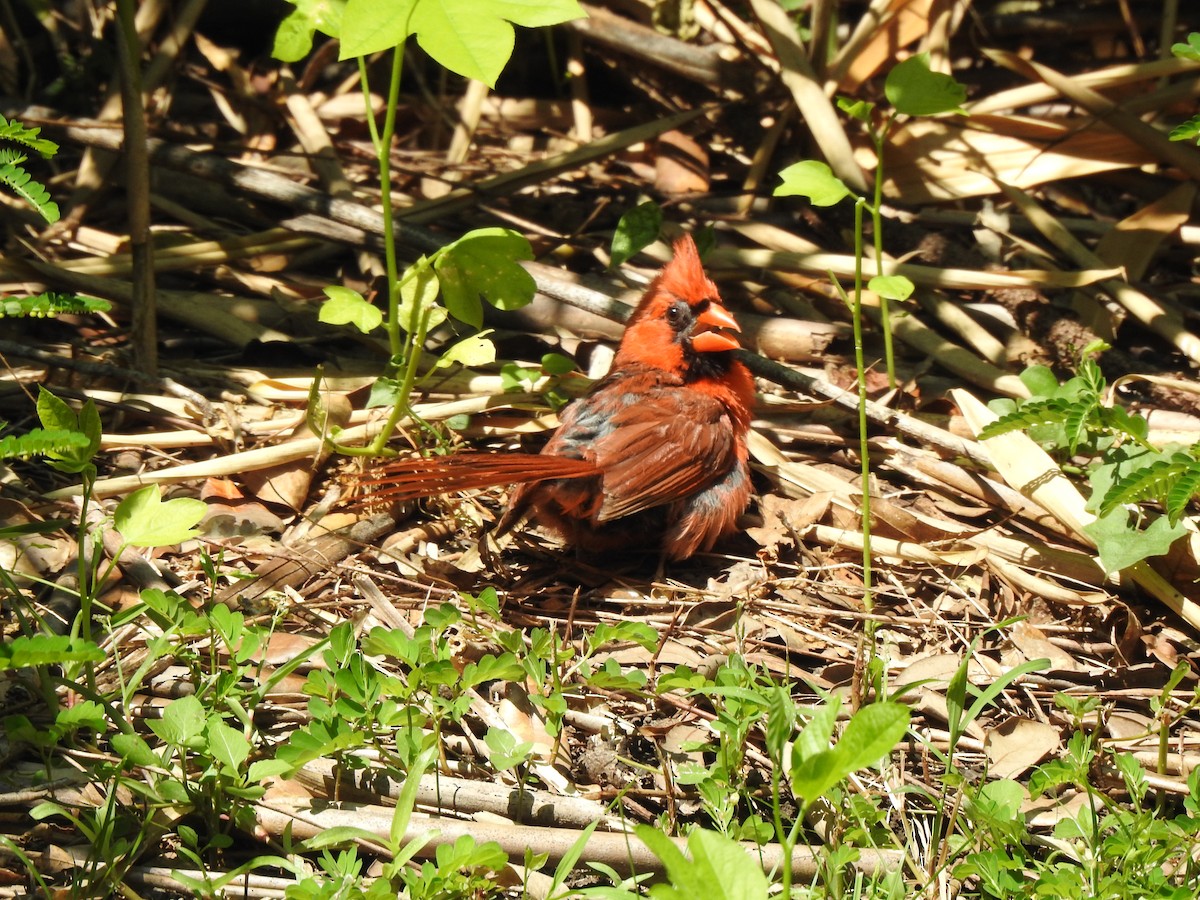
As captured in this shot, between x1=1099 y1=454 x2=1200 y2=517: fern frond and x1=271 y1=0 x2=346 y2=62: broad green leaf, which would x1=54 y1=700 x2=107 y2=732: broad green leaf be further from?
x1=1099 y1=454 x2=1200 y2=517: fern frond

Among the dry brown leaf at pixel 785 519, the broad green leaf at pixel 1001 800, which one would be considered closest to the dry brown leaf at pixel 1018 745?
the broad green leaf at pixel 1001 800

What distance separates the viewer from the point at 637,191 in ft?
15.7

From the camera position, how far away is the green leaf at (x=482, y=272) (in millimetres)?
3230

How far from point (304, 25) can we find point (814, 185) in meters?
1.47

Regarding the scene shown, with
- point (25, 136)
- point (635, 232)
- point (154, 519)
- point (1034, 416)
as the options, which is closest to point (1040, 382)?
point (1034, 416)

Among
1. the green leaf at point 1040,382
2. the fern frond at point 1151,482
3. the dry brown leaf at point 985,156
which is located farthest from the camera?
the dry brown leaf at point 985,156

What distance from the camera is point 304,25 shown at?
347 centimetres

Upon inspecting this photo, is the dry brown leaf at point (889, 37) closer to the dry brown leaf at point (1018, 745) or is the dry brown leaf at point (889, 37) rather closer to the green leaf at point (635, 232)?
the green leaf at point (635, 232)

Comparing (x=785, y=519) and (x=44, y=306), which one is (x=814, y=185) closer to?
(x=785, y=519)

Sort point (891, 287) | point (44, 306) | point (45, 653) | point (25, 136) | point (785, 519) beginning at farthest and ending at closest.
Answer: point (785, 519)
point (891, 287)
point (44, 306)
point (25, 136)
point (45, 653)

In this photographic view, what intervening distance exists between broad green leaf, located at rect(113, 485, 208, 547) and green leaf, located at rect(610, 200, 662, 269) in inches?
77.4

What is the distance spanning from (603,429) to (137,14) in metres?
2.56

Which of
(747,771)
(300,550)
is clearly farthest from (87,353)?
(747,771)

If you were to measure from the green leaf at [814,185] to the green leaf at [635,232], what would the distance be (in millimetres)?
879
